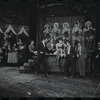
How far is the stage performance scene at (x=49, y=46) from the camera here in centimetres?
891

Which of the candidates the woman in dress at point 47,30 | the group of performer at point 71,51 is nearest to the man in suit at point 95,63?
the group of performer at point 71,51

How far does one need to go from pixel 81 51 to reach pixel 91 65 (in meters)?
1.24

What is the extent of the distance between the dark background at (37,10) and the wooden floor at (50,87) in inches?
174

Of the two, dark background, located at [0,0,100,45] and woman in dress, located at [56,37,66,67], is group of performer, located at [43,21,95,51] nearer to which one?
dark background, located at [0,0,100,45]

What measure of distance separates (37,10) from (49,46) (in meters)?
2.86

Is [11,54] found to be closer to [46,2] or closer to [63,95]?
[46,2]

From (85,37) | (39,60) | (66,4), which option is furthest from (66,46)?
(66,4)

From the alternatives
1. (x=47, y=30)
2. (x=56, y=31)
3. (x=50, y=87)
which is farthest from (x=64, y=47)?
(x=50, y=87)

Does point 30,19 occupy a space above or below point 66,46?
above

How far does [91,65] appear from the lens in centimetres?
1034

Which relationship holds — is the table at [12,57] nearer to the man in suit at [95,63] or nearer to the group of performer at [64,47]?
the group of performer at [64,47]

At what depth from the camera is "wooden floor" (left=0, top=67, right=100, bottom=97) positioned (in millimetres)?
6586

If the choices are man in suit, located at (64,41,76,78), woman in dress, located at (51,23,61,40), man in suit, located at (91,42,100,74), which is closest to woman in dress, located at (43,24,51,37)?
woman in dress, located at (51,23,61,40)

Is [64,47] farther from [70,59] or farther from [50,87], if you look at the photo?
[50,87]
